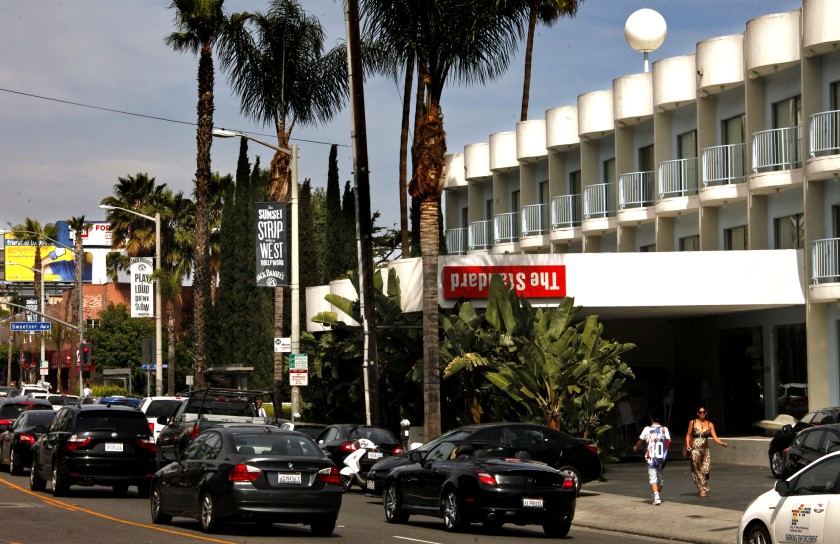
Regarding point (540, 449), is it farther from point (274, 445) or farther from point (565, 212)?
point (565, 212)

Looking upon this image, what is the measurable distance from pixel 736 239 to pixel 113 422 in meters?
21.7

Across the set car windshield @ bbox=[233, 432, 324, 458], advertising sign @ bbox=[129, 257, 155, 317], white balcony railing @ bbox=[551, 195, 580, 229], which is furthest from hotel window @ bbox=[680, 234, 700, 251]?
car windshield @ bbox=[233, 432, 324, 458]

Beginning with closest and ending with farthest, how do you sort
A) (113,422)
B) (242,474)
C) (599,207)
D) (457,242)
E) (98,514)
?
(242,474)
(98,514)
(113,422)
(599,207)
(457,242)

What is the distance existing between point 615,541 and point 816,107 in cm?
1902

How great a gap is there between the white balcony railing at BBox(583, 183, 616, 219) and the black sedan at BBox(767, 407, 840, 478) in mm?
16689

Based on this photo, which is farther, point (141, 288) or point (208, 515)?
point (141, 288)

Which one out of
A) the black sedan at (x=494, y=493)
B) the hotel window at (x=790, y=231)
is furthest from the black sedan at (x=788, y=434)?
the black sedan at (x=494, y=493)

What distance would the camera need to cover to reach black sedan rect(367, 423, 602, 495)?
23312 mm

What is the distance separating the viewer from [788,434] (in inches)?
1187

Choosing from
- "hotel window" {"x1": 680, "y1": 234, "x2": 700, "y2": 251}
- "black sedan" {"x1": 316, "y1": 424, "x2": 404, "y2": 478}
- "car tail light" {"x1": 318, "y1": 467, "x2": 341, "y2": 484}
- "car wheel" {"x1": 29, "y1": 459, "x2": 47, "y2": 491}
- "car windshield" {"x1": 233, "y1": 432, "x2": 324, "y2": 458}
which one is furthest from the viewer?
"hotel window" {"x1": 680, "y1": 234, "x2": 700, "y2": 251}

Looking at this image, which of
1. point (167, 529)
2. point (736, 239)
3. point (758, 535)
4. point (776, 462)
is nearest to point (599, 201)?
point (736, 239)

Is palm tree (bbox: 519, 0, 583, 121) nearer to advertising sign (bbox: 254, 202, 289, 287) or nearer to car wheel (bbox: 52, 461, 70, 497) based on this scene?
advertising sign (bbox: 254, 202, 289, 287)

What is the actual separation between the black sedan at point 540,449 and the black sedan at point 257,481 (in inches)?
186

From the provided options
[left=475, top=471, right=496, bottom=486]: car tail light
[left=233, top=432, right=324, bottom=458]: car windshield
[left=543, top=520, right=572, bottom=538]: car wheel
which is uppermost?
[left=233, top=432, right=324, bottom=458]: car windshield
